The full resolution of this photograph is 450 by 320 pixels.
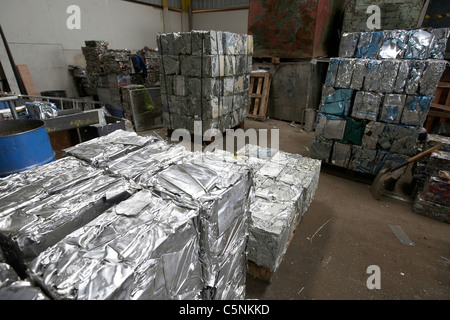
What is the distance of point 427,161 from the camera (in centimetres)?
349

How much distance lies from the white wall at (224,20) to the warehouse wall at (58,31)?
3011mm

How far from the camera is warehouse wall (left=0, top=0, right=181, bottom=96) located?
7500 millimetres

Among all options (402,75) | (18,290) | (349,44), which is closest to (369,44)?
(349,44)

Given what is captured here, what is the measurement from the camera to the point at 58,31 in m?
8.45

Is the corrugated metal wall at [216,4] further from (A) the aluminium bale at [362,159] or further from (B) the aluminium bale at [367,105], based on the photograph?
(A) the aluminium bale at [362,159]

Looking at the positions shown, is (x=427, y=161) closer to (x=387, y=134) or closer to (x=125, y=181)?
(x=387, y=134)

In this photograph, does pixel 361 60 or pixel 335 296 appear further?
pixel 361 60

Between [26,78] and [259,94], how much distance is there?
7810 millimetres

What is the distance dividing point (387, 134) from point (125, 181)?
4.23 meters

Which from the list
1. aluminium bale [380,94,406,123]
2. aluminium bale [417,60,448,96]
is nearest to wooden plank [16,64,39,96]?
aluminium bale [380,94,406,123]

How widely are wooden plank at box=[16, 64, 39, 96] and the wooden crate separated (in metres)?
12.0

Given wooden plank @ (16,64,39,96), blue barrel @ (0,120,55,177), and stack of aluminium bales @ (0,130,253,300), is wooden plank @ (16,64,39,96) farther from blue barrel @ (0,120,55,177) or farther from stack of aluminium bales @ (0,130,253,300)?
stack of aluminium bales @ (0,130,253,300)

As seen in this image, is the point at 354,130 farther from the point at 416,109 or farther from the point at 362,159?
the point at 416,109

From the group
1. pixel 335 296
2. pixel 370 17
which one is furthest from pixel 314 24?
pixel 335 296
